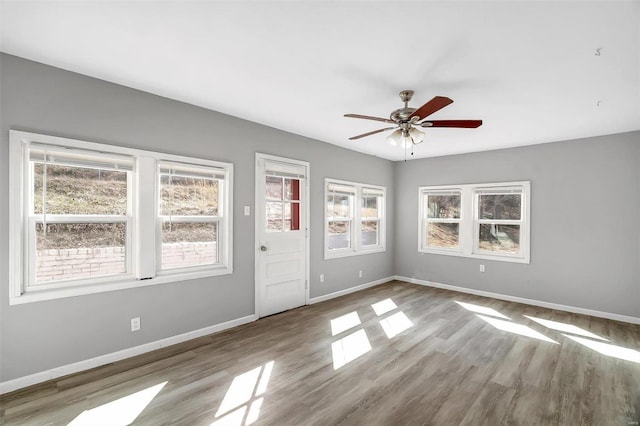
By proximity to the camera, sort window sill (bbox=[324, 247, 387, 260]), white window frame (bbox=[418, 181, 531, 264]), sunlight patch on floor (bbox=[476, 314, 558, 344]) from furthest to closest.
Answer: window sill (bbox=[324, 247, 387, 260]) → white window frame (bbox=[418, 181, 531, 264]) → sunlight patch on floor (bbox=[476, 314, 558, 344])

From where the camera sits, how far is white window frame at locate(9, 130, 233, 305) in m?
2.29

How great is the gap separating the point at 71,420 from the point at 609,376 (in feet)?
14.3

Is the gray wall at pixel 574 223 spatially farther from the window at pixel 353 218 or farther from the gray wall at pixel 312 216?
the window at pixel 353 218

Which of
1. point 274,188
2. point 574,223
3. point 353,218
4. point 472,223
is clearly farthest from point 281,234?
point 574,223

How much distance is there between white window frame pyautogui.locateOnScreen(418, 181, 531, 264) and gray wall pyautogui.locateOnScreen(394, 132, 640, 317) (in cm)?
10

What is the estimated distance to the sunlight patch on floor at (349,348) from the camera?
9.32ft

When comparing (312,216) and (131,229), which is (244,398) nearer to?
(131,229)

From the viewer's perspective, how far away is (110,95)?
2.72 m

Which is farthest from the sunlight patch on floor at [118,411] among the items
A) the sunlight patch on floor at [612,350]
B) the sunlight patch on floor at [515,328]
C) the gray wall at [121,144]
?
the sunlight patch on floor at [612,350]

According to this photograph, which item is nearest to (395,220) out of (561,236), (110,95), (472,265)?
(472,265)

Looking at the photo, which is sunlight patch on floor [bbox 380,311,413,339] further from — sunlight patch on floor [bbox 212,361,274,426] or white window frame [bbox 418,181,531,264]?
white window frame [bbox 418,181,531,264]

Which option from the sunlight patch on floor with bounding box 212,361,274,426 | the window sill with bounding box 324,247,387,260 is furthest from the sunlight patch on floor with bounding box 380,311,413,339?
the sunlight patch on floor with bounding box 212,361,274,426

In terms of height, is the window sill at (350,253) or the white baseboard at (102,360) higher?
the window sill at (350,253)

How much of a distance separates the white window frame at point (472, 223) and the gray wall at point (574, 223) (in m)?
0.10
